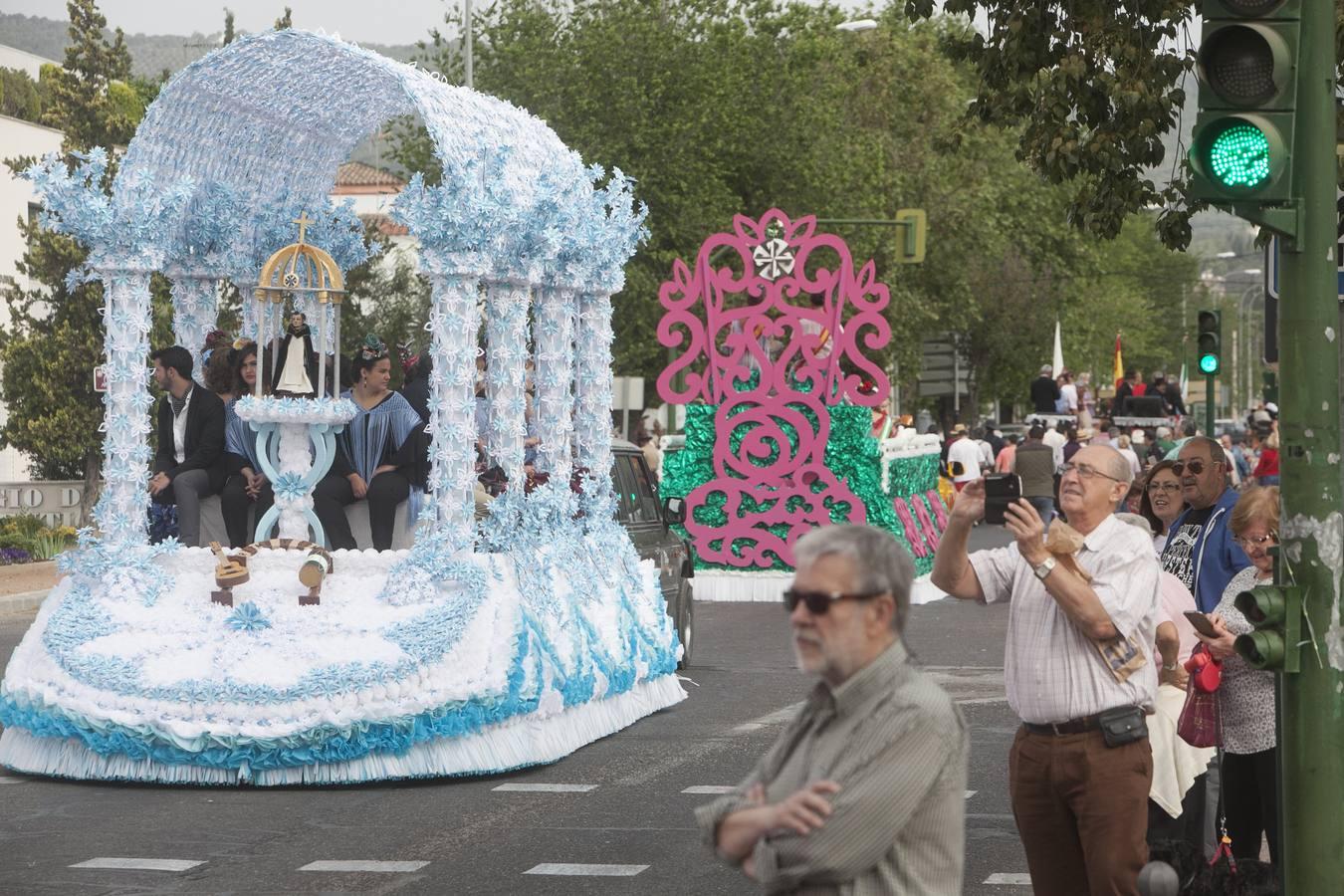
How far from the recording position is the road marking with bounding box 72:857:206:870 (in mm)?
9094

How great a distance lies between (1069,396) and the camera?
4694 cm

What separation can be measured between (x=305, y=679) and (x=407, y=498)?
173 cm

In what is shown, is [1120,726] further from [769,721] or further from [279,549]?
[769,721]

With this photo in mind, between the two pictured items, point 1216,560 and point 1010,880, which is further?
point 1010,880

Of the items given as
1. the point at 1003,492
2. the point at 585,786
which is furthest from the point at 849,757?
the point at 585,786

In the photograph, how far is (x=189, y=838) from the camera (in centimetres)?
980

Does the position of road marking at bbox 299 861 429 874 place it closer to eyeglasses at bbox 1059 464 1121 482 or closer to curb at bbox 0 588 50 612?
eyeglasses at bbox 1059 464 1121 482

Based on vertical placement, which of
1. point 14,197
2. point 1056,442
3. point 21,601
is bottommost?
point 21,601

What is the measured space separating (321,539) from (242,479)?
0.76m

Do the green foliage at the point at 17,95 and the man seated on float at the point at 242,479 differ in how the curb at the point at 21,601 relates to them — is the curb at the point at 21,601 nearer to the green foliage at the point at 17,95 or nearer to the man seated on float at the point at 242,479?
the man seated on float at the point at 242,479

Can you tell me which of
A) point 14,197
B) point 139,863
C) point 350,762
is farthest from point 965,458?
point 139,863

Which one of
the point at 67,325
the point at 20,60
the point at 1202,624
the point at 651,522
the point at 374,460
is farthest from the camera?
the point at 20,60

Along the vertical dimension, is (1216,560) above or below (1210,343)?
below

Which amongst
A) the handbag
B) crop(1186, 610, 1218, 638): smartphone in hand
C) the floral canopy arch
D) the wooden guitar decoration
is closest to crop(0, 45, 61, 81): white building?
the floral canopy arch
